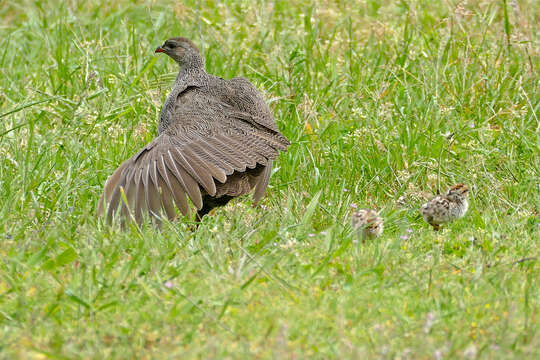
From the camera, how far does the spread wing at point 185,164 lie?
558cm

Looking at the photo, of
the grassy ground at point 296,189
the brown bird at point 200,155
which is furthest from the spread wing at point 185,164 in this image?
the grassy ground at point 296,189

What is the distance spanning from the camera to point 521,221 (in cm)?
598

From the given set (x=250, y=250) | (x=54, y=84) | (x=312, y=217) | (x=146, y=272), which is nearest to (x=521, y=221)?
(x=312, y=217)

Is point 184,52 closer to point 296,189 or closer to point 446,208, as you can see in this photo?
point 296,189

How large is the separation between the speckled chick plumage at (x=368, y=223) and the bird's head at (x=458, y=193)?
0.56m

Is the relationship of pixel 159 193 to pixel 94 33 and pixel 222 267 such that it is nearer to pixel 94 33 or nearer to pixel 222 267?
pixel 222 267

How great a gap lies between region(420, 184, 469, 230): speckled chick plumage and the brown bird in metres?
1.18

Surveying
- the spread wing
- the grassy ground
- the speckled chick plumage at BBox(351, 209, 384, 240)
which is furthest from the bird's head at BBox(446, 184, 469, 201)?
the spread wing

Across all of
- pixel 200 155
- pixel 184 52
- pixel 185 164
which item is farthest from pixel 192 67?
pixel 185 164

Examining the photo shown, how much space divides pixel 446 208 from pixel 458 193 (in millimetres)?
279

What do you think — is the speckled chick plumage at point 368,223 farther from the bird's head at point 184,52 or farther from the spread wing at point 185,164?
the bird's head at point 184,52

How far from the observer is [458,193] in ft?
19.6

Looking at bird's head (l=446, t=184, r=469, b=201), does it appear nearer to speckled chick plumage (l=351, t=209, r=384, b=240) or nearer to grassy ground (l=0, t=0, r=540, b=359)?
grassy ground (l=0, t=0, r=540, b=359)

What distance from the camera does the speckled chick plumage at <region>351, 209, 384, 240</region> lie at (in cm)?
549
